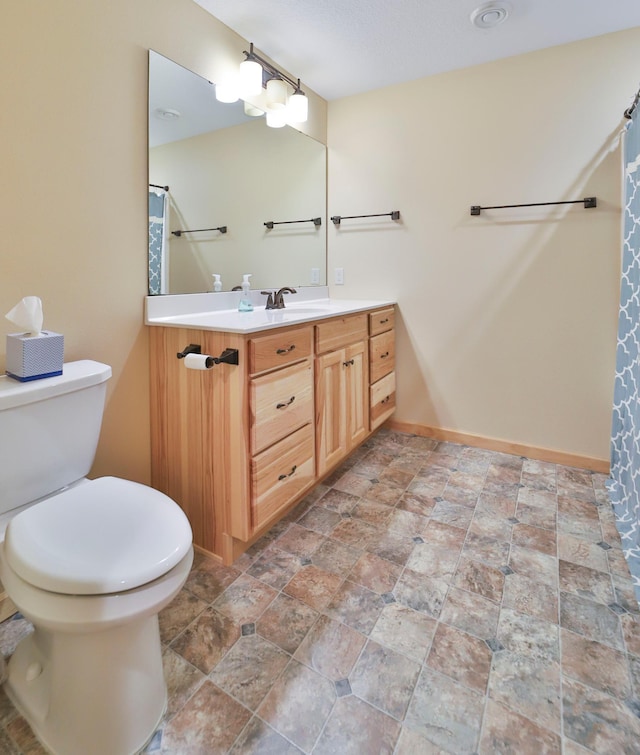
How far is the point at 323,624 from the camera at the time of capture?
4.31 ft

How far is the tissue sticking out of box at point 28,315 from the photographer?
1.19 meters

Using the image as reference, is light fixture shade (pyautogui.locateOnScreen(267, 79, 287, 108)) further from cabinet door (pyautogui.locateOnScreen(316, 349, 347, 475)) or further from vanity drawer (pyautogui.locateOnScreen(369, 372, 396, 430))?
vanity drawer (pyautogui.locateOnScreen(369, 372, 396, 430))

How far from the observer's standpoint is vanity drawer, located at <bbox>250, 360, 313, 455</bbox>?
4.91 ft

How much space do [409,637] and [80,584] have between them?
36.7 inches

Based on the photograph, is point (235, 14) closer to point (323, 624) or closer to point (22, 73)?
point (22, 73)

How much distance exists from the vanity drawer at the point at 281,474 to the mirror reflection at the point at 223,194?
2.74 ft

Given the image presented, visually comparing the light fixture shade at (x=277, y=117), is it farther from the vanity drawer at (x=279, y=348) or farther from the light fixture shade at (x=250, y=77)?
→ the vanity drawer at (x=279, y=348)

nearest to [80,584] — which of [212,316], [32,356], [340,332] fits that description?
[32,356]

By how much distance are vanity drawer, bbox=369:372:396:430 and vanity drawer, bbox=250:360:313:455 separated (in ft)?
2.46

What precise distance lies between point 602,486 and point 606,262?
3.79 feet

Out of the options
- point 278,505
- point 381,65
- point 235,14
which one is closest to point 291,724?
point 278,505

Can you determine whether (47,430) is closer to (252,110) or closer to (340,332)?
(340,332)

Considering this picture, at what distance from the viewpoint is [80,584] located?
A: 2.78 ft

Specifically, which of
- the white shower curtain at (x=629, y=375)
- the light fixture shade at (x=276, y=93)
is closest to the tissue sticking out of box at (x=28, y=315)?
the light fixture shade at (x=276, y=93)
